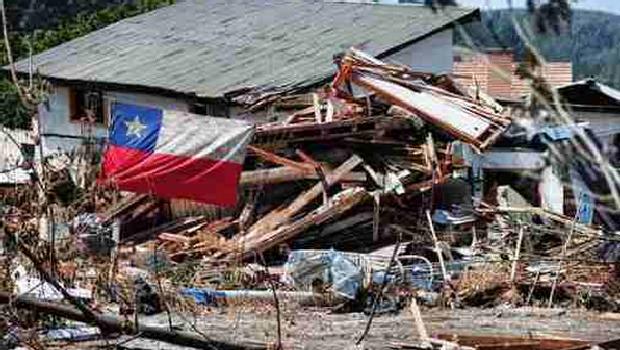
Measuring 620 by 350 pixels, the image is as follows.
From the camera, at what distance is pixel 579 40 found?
4.51 m

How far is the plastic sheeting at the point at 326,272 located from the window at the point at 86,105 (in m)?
9.78

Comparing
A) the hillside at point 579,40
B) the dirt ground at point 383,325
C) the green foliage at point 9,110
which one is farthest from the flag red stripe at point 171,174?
the hillside at point 579,40

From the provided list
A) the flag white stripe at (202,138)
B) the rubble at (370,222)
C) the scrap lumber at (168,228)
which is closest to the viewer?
the rubble at (370,222)

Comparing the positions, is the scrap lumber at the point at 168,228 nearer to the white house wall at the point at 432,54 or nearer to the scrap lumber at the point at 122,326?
the white house wall at the point at 432,54

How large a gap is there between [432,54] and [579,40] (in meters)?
17.9

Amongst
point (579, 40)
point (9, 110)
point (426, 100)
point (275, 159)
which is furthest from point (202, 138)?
point (579, 40)

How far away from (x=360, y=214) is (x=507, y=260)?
2.77m

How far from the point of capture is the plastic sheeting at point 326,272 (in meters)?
12.8

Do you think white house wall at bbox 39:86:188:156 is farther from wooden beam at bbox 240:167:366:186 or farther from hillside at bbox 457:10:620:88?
hillside at bbox 457:10:620:88

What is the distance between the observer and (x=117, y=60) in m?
24.6

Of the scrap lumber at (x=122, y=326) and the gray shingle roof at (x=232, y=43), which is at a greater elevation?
the gray shingle roof at (x=232, y=43)

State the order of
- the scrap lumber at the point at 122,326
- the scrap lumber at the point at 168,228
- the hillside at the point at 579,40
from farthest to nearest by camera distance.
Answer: the scrap lumber at the point at 168,228
the scrap lumber at the point at 122,326
the hillside at the point at 579,40

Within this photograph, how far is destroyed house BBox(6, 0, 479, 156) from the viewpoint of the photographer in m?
20.8

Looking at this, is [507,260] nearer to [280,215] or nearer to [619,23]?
[280,215]
